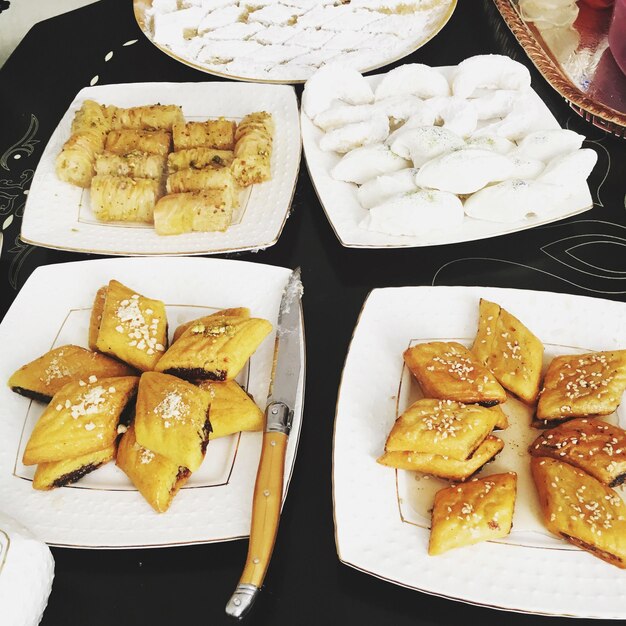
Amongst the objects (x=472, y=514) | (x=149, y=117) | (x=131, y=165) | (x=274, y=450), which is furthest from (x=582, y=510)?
(x=149, y=117)

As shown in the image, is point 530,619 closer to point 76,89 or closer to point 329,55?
point 329,55

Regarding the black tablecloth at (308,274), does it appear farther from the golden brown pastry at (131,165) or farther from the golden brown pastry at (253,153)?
the golden brown pastry at (131,165)

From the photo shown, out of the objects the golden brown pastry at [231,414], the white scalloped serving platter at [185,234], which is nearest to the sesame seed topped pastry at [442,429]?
the golden brown pastry at [231,414]

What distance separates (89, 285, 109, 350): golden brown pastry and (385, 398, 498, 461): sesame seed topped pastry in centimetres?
63

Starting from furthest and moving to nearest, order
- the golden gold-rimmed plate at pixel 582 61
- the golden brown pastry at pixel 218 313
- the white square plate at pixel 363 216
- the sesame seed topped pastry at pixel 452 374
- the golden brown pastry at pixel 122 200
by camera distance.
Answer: the golden gold-rimmed plate at pixel 582 61 < the golden brown pastry at pixel 122 200 < the white square plate at pixel 363 216 < the golden brown pastry at pixel 218 313 < the sesame seed topped pastry at pixel 452 374

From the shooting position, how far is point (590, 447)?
3.47ft

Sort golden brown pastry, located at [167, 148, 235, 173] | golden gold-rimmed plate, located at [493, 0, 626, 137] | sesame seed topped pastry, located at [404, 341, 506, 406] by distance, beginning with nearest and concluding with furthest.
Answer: sesame seed topped pastry, located at [404, 341, 506, 406] < golden brown pastry, located at [167, 148, 235, 173] < golden gold-rimmed plate, located at [493, 0, 626, 137]

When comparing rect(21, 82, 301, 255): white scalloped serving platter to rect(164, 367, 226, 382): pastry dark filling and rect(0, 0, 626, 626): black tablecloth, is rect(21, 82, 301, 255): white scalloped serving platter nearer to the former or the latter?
rect(0, 0, 626, 626): black tablecloth

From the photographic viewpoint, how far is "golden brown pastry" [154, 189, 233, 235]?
4.92 feet

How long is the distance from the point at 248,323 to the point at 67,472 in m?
0.41

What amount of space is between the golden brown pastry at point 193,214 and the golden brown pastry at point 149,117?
14.6 inches

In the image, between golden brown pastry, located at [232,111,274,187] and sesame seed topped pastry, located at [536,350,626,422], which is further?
golden brown pastry, located at [232,111,274,187]

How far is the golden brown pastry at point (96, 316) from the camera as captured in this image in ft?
4.15

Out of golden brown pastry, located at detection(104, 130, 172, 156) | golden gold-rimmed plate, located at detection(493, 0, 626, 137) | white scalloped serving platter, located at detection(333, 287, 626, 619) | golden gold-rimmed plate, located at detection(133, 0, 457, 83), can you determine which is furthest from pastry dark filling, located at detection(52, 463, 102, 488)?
golden gold-rimmed plate, located at detection(493, 0, 626, 137)
